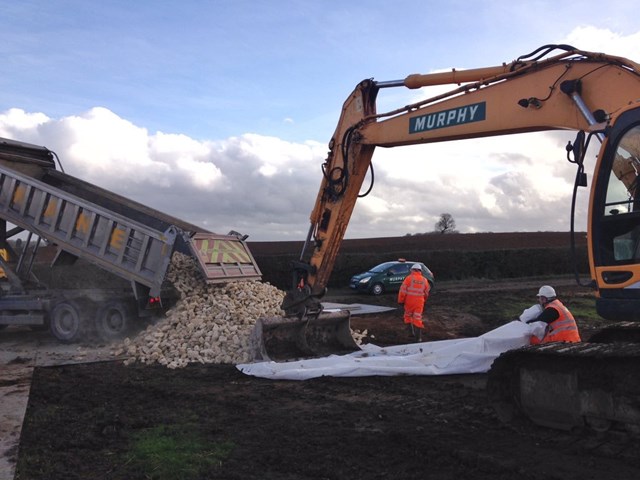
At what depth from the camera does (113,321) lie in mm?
12508

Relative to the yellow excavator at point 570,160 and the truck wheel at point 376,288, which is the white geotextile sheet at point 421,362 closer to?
the yellow excavator at point 570,160

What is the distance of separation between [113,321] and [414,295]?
5788mm

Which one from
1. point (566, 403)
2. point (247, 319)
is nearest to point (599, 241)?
point (566, 403)

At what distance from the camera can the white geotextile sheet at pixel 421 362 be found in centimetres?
895

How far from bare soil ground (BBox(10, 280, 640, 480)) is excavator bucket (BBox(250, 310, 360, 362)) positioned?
0.68m

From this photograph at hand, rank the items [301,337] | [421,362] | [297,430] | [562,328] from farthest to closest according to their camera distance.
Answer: [301,337] → [421,362] → [562,328] → [297,430]

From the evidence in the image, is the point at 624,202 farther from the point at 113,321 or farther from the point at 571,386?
the point at 113,321

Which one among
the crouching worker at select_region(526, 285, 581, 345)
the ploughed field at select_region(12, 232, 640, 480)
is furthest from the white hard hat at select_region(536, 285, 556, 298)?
the ploughed field at select_region(12, 232, 640, 480)

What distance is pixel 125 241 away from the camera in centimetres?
1206

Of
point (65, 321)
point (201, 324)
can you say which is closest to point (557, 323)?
point (201, 324)

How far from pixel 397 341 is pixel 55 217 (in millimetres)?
7177

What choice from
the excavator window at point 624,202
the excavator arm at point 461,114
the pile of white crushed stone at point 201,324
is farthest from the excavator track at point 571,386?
the pile of white crushed stone at point 201,324

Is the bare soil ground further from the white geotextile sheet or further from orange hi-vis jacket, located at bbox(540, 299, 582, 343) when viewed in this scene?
orange hi-vis jacket, located at bbox(540, 299, 582, 343)

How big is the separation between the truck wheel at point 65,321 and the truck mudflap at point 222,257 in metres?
2.83
